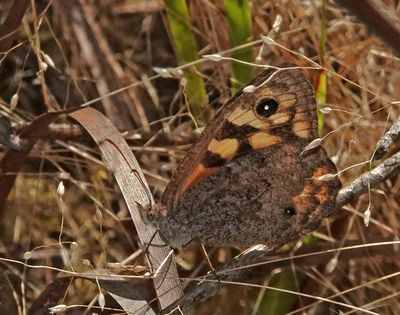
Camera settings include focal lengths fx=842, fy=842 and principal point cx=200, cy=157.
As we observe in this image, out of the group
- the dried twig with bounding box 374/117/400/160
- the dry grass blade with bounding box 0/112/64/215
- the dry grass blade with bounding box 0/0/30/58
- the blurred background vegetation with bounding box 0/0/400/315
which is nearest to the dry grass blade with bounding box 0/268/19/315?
the blurred background vegetation with bounding box 0/0/400/315

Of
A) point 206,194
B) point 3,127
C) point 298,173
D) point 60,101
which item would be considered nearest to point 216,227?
point 206,194

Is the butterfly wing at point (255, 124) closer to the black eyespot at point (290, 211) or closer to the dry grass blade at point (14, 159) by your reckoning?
the black eyespot at point (290, 211)

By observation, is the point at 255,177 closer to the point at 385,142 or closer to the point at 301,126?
the point at 301,126

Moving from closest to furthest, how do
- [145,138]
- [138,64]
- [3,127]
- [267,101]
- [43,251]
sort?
[267,101] → [3,127] → [145,138] → [43,251] → [138,64]

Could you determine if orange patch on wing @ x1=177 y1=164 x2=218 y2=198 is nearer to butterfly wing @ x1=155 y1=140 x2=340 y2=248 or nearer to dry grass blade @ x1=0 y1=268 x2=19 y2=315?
butterfly wing @ x1=155 y1=140 x2=340 y2=248

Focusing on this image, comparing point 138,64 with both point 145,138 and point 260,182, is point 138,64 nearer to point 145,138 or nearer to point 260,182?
point 145,138

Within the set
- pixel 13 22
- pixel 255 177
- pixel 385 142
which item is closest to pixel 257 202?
pixel 255 177

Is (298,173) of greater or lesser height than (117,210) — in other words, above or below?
above
